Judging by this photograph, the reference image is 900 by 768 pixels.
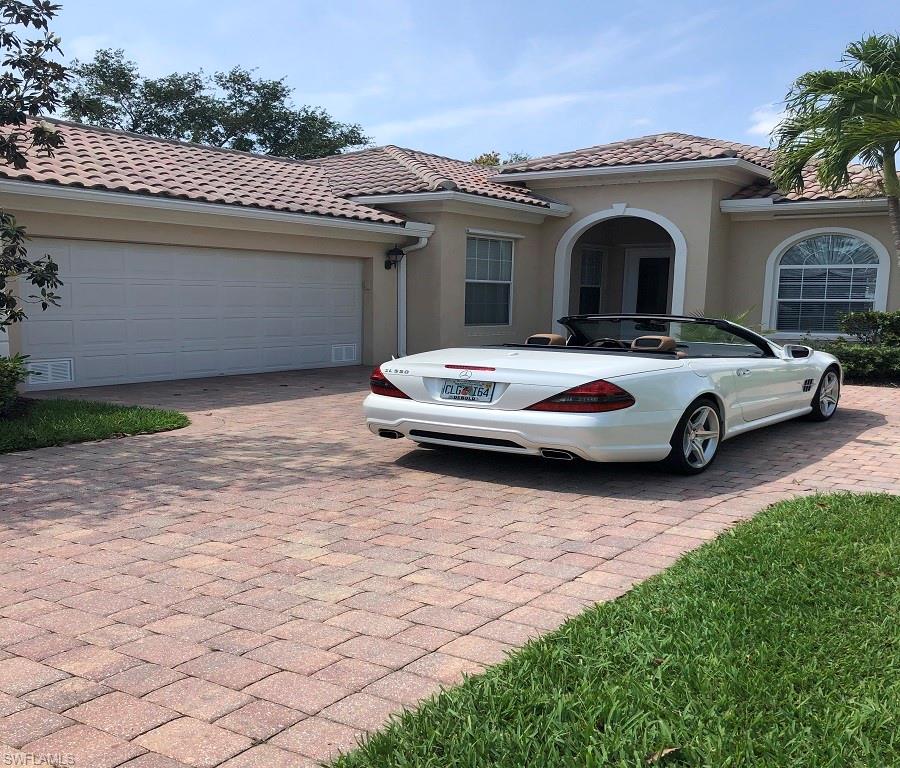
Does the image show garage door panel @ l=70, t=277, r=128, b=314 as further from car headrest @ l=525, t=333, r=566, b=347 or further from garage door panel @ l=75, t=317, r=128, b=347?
car headrest @ l=525, t=333, r=566, b=347

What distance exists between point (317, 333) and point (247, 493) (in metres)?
8.74

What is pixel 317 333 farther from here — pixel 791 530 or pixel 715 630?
pixel 715 630

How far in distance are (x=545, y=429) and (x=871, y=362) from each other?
9399 millimetres

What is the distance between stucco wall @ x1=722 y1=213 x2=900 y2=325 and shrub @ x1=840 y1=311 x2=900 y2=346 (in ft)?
6.24

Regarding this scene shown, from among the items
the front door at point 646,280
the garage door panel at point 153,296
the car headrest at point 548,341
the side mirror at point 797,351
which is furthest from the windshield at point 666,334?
the front door at point 646,280

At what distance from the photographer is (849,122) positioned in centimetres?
1261

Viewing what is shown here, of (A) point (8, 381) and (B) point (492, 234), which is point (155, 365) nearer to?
(A) point (8, 381)

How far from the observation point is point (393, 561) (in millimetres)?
4578

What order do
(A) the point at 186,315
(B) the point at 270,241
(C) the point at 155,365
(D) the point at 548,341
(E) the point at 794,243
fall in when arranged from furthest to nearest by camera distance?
(E) the point at 794,243
(B) the point at 270,241
(A) the point at 186,315
(C) the point at 155,365
(D) the point at 548,341

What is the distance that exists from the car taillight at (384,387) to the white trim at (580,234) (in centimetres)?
984

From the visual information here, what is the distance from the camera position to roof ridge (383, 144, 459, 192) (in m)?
14.8

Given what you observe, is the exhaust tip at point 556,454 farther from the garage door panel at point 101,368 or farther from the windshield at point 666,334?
the garage door panel at point 101,368

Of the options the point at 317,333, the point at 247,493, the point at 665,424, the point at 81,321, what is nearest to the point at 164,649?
the point at 247,493

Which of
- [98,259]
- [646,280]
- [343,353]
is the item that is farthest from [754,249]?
[98,259]
